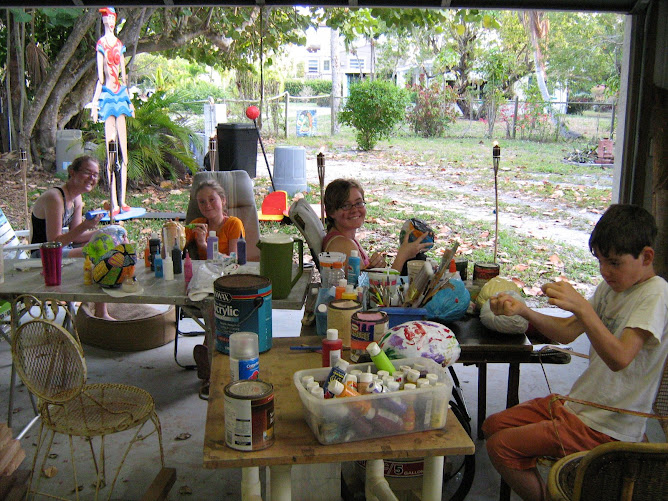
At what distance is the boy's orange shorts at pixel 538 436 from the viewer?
6.94ft

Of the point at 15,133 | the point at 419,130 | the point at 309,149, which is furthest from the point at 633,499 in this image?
the point at 419,130

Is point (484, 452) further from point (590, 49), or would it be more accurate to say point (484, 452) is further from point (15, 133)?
point (590, 49)

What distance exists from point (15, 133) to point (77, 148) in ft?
3.20

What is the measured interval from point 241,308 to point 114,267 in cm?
146

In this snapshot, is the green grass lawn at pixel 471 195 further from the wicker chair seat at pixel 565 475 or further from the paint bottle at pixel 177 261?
the wicker chair seat at pixel 565 475

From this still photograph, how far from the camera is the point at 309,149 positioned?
1228 cm

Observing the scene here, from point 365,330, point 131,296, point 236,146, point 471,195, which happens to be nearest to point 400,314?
point 365,330

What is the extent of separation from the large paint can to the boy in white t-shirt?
0.81m

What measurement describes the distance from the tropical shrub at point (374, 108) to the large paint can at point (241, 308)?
31.8 ft

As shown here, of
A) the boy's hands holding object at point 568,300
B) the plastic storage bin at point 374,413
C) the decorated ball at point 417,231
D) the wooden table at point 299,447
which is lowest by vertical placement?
the wooden table at point 299,447

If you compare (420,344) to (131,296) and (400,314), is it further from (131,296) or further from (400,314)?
(131,296)

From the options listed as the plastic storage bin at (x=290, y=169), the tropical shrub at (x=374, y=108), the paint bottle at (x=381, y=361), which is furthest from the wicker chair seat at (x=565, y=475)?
the tropical shrub at (x=374, y=108)

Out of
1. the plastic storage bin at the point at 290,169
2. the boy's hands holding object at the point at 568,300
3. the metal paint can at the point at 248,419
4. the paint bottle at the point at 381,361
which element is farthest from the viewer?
the plastic storage bin at the point at 290,169

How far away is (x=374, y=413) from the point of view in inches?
62.8
